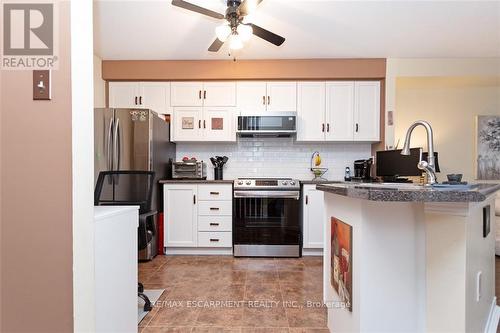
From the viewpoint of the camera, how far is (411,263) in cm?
122

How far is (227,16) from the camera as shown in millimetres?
2025

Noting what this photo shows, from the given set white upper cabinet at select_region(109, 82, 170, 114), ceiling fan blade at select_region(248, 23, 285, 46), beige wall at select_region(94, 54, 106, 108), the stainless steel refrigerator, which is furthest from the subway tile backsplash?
ceiling fan blade at select_region(248, 23, 285, 46)

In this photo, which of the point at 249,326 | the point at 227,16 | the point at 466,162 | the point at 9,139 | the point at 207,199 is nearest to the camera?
the point at 9,139

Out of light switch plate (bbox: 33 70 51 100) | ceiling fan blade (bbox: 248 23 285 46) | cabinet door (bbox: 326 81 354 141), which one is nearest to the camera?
light switch plate (bbox: 33 70 51 100)

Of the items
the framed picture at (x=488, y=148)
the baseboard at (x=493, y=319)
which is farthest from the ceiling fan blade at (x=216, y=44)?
the framed picture at (x=488, y=148)

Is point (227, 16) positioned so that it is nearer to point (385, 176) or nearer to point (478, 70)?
point (385, 176)

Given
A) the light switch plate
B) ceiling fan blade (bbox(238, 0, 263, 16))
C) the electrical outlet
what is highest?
ceiling fan blade (bbox(238, 0, 263, 16))

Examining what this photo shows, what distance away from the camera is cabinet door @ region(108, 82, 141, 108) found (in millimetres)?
3479

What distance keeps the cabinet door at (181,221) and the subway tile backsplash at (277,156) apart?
66 cm

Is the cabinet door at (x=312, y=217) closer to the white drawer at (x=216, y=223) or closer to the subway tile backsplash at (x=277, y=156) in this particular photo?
the subway tile backsplash at (x=277, y=156)

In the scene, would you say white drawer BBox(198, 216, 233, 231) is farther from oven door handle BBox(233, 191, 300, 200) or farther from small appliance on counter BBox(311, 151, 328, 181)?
small appliance on counter BBox(311, 151, 328, 181)

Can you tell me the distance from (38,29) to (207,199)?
246 centimetres

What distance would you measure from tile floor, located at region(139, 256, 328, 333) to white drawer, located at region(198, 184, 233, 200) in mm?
751

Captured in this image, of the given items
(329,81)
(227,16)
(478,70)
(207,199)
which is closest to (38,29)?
(227,16)
